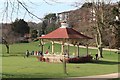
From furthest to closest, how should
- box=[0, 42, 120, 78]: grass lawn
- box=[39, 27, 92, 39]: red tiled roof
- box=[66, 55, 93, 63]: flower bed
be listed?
box=[39, 27, 92, 39]: red tiled roof < box=[66, 55, 93, 63]: flower bed < box=[0, 42, 120, 78]: grass lawn

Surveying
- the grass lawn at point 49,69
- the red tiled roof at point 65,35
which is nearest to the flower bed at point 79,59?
the grass lawn at point 49,69

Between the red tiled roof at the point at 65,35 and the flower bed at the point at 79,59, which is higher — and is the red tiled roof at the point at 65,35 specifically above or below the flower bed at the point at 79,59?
above

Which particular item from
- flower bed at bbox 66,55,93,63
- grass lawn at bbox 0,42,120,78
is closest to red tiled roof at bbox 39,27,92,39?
flower bed at bbox 66,55,93,63

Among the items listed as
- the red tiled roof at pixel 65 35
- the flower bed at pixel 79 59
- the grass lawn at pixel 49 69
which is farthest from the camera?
the red tiled roof at pixel 65 35

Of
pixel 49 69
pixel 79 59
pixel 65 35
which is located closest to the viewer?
pixel 49 69

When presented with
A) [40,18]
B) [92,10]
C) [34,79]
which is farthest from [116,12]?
[92,10]

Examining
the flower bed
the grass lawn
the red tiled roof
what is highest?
the red tiled roof

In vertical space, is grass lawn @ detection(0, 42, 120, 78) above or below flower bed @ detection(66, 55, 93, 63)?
below

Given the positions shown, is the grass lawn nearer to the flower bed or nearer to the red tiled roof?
the flower bed

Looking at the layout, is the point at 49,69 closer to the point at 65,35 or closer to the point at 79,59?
the point at 79,59

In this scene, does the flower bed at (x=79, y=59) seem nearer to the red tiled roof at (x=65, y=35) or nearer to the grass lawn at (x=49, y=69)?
the grass lawn at (x=49, y=69)

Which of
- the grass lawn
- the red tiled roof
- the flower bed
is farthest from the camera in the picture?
the red tiled roof

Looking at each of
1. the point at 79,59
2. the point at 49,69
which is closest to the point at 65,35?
the point at 79,59

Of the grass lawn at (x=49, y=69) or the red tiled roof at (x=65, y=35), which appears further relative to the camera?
the red tiled roof at (x=65, y=35)
